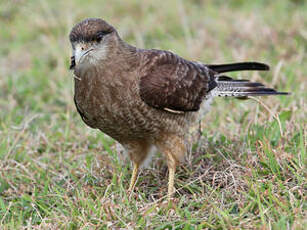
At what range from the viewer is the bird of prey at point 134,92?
365 centimetres

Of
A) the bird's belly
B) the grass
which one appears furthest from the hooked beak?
the grass

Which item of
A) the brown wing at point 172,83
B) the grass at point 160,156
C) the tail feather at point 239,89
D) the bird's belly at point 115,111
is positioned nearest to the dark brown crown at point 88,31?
the bird's belly at point 115,111

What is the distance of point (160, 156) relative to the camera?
4684mm

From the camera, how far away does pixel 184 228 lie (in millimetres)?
3232

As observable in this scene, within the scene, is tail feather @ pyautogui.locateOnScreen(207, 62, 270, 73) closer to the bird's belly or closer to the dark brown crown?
the bird's belly

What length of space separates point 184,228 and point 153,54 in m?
1.52

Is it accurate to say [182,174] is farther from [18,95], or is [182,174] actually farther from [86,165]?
[18,95]

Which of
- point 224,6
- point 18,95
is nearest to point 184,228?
point 18,95

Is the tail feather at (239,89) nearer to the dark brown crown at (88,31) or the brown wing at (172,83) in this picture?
the brown wing at (172,83)

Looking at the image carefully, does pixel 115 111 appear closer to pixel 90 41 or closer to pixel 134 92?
pixel 134 92

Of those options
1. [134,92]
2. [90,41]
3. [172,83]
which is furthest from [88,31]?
[172,83]

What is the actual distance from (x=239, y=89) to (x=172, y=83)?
2.58 ft

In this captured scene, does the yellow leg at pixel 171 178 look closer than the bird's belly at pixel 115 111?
No

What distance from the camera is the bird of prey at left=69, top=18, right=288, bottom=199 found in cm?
365
